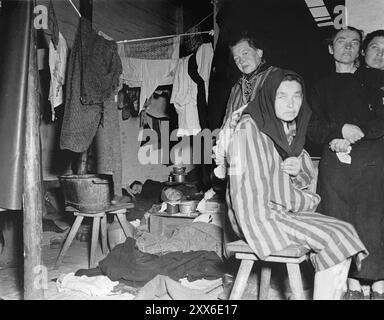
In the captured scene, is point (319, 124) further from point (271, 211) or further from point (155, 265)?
point (155, 265)

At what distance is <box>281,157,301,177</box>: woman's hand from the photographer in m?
2.70

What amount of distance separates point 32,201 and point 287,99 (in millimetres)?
1937

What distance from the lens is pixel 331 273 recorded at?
2.40 meters

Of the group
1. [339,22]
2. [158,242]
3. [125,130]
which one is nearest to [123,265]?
[158,242]

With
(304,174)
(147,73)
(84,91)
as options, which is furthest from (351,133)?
(147,73)

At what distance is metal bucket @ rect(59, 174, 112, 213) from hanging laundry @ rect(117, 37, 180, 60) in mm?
3091

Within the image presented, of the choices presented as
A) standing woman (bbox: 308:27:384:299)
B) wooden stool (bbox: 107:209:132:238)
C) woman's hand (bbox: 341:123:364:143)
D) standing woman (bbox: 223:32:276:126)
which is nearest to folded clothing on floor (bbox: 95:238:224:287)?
wooden stool (bbox: 107:209:132:238)

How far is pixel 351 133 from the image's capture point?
3.01 meters

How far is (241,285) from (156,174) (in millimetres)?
7825

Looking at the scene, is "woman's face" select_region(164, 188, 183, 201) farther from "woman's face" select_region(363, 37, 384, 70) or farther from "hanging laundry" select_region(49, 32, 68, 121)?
"woman's face" select_region(363, 37, 384, 70)

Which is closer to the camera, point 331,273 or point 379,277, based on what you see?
point 331,273

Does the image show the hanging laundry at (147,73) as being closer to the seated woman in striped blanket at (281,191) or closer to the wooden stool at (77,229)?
the wooden stool at (77,229)

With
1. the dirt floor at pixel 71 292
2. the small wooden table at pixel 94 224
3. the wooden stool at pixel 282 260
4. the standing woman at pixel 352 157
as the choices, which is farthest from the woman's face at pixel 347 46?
the small wooden table at pixel 94 224
